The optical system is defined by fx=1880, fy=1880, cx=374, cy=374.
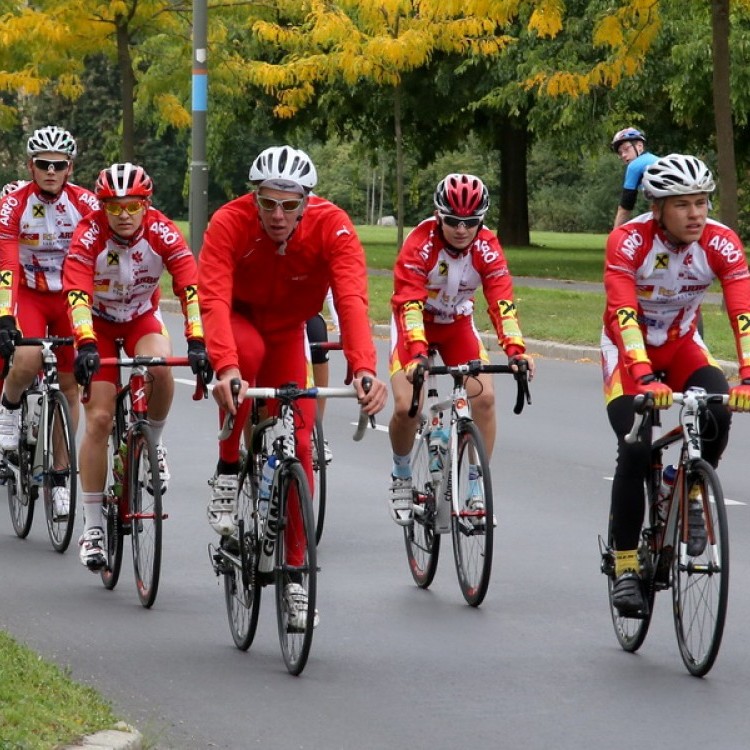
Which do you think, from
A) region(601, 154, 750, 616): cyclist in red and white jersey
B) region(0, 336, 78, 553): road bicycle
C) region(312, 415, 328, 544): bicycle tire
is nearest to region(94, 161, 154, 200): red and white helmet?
region(0, 336, 78, 553): road bicycle

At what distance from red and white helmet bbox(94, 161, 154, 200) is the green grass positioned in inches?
92.8

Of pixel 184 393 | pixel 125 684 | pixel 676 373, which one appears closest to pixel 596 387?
pixel 184 393

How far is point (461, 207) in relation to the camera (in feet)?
27.3

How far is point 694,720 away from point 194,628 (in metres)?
2.31

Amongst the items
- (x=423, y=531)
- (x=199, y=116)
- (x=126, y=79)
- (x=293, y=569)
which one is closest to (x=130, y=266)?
(x=423, y=531)

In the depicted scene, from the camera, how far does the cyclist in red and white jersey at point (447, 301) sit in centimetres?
832

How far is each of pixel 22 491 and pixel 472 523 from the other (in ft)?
9.48

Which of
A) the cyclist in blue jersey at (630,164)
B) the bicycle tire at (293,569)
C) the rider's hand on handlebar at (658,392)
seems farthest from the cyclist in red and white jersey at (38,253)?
the cyclist in blue jersey at (630,164)

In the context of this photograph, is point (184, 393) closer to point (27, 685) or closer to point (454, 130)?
point (27, 685)

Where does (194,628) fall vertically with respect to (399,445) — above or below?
below

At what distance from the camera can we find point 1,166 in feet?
262

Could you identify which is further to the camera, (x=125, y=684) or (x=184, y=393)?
(x=184, y=393)

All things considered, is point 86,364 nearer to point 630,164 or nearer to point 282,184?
point 282,184

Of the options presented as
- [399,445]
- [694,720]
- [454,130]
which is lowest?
[694,720]
